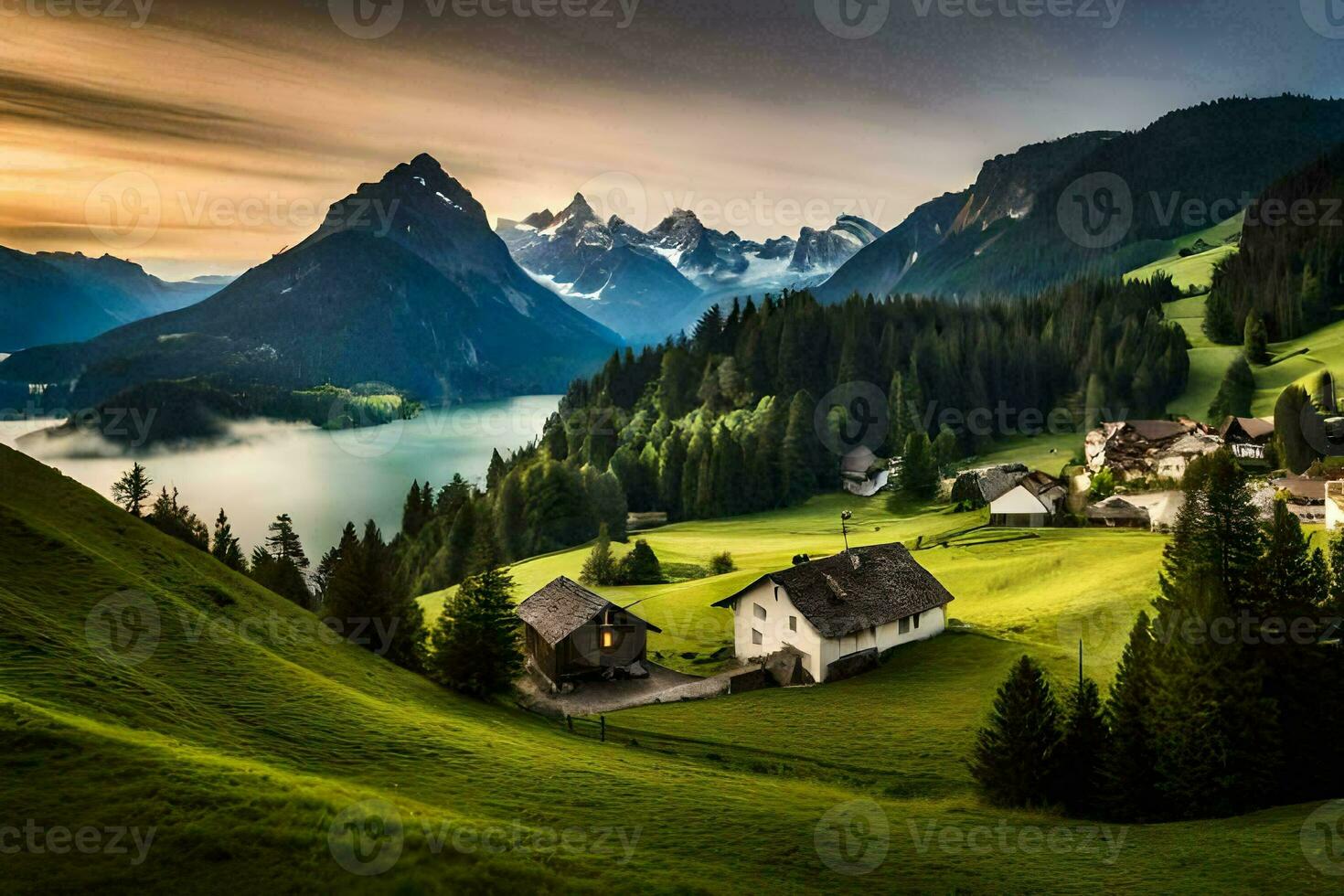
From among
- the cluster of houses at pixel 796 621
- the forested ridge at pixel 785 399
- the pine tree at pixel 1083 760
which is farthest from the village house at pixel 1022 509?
the pine tree at pixel 1083 760

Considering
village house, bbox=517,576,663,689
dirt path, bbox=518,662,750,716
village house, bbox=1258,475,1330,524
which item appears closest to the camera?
dirt path, bbox=518,662,750,716

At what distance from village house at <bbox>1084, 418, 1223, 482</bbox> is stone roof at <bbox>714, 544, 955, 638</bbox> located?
168ft

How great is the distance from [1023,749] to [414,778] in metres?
18.5

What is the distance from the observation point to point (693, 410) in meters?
152

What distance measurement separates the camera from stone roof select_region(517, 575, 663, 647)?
158 feet

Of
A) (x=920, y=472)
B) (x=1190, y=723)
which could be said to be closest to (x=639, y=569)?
(x=920, y=472)

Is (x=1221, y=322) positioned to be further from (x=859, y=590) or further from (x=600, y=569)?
(x=859, y=590)

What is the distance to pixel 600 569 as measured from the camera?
74625 millimetres

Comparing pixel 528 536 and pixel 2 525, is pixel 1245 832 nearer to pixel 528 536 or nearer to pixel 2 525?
pixel 2 525

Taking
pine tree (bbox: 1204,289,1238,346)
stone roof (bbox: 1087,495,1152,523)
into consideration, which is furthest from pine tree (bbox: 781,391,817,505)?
pine tree (bbox: 1204,289,1238,346)

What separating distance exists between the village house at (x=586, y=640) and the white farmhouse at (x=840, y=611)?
6.41 m

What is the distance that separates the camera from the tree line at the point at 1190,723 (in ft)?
87.0

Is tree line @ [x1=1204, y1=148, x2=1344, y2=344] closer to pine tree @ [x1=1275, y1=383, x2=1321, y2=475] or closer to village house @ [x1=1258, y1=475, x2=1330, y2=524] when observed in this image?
pine tree @ [x1=1275, y1=383, x2=1321, y2=475]

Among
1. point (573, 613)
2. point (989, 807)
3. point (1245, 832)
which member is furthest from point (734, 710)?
point (1245, 832)
